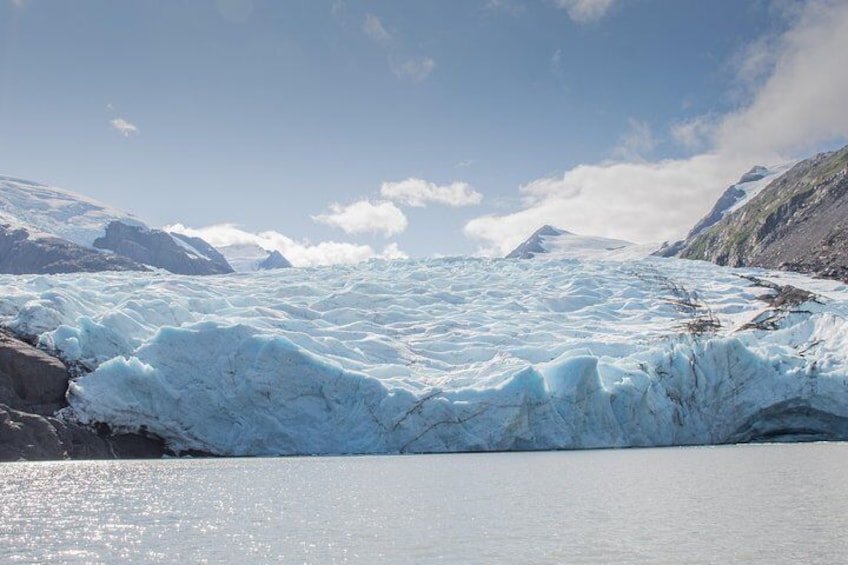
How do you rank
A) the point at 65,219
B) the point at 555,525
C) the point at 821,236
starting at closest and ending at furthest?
the point at 555,525
the point at 821,236
the point at 65,219

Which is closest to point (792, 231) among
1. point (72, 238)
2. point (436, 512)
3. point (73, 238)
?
point (436, 512)

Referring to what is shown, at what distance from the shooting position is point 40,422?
33000 millimetres

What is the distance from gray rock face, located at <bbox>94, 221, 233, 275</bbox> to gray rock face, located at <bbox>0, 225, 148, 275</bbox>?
801 inches

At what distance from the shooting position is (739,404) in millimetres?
40062

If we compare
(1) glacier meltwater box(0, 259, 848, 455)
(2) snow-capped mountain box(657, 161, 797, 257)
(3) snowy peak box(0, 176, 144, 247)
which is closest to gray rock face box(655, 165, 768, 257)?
(2) snow-capped mountain box(657, 161, 797, 257)

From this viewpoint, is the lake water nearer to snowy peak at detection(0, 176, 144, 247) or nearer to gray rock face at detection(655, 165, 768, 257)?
snowy peak at detection(0, 176, 144, 247)

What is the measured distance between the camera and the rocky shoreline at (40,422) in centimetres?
3228

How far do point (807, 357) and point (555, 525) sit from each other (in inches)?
1154

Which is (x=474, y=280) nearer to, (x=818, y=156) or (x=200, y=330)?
(x=200, y=330)

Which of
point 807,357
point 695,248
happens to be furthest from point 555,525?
point 695,248

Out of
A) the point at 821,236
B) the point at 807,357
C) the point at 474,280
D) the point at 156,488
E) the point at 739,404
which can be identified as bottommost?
the point at 156,488

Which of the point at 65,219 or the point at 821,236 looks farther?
the point at 65,219

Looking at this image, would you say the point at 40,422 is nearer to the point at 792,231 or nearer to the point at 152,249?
the point at 792,231

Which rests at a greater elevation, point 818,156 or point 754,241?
point 818,156
